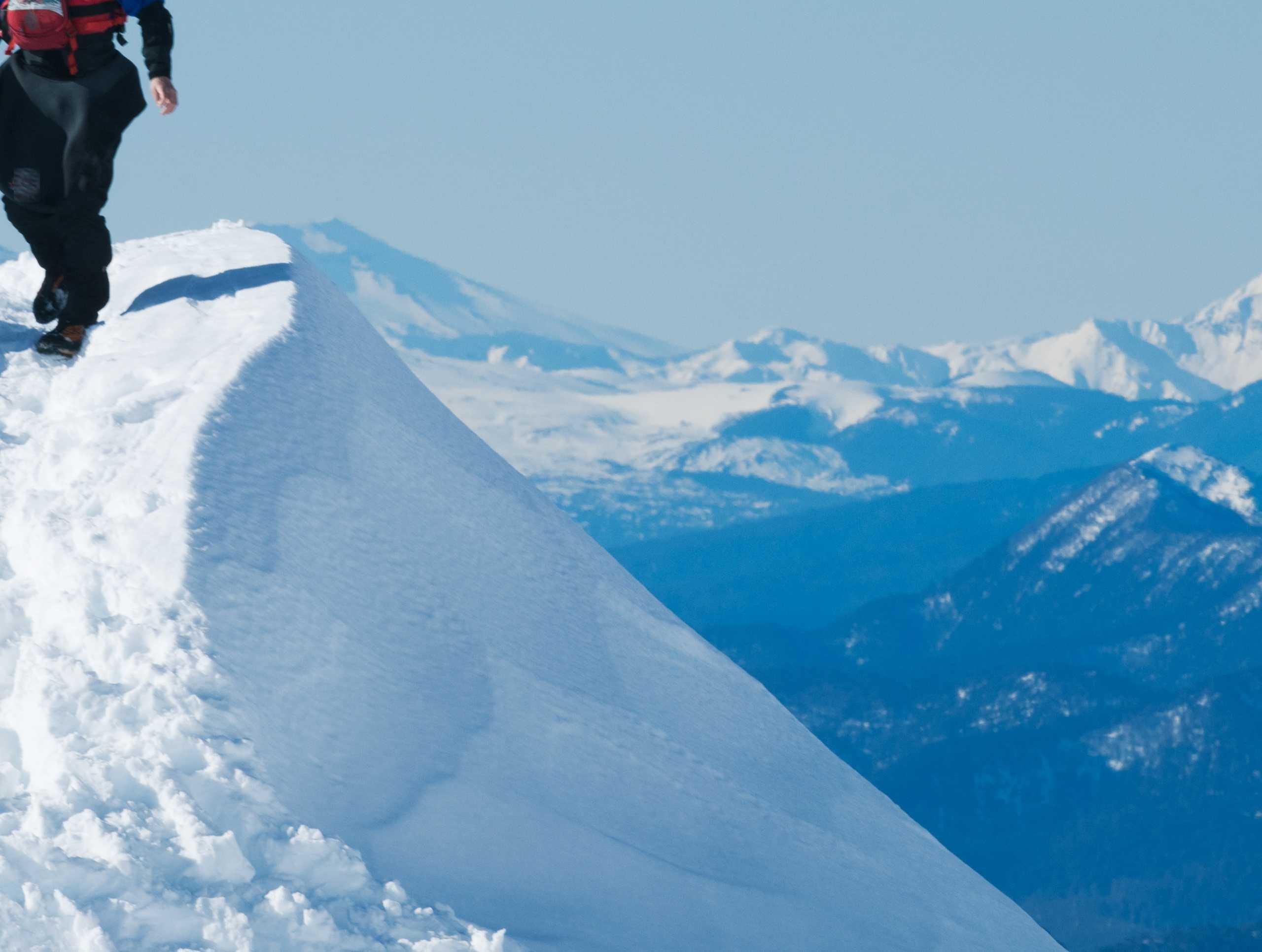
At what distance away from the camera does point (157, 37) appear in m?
9.54

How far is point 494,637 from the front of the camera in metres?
7.57

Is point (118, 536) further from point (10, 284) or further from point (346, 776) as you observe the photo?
point (10, 284)

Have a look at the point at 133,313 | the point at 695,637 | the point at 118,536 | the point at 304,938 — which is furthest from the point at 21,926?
the point at 133,313

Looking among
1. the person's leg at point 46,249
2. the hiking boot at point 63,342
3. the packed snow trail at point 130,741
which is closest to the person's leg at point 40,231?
the person's leg at point 46,249

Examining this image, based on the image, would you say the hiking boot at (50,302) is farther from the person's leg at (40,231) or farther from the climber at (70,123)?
the person's leg at (40,231)

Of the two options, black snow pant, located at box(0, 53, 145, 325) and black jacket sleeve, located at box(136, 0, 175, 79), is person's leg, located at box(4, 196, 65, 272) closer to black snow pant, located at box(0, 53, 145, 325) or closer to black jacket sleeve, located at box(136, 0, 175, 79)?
black snow pant, located at box(0, 53, 145, 325)

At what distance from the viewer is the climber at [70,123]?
30.3 ft

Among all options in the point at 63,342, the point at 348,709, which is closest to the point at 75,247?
the point at 63,342

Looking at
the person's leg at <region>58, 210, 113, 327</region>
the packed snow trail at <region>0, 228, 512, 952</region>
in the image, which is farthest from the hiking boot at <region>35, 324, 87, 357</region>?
the packed snow trail at <region>0, 228, 512, 952</region>

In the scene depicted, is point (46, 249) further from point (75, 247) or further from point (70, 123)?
point (70, 123)

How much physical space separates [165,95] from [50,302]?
141 cm

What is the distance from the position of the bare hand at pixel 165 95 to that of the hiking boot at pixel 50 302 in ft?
4.02

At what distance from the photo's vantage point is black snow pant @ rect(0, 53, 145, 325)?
9320mm

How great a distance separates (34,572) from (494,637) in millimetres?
2024
